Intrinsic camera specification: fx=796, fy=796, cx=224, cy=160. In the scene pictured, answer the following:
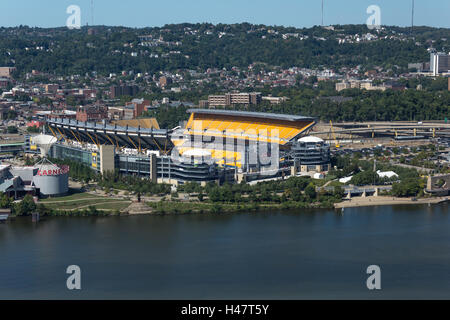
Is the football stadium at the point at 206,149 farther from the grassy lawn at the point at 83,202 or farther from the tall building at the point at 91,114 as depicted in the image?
the tall building at the point at 91,114

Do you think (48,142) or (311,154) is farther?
(48,142)

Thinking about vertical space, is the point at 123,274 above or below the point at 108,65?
below

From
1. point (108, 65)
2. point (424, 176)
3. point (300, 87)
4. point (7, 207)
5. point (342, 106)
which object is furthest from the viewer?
point (108, 65)

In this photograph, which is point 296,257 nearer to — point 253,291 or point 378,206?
point 253,291

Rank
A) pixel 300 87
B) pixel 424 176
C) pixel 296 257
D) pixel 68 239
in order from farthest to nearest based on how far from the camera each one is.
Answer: pixel 300 87, pixel 424 176, pixel 68 239, pixel 296 257

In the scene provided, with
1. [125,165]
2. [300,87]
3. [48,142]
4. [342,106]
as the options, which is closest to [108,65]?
[300,87]

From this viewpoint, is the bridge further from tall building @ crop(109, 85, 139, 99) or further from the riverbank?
tall building @ crop(109, 85, 139, 99)
